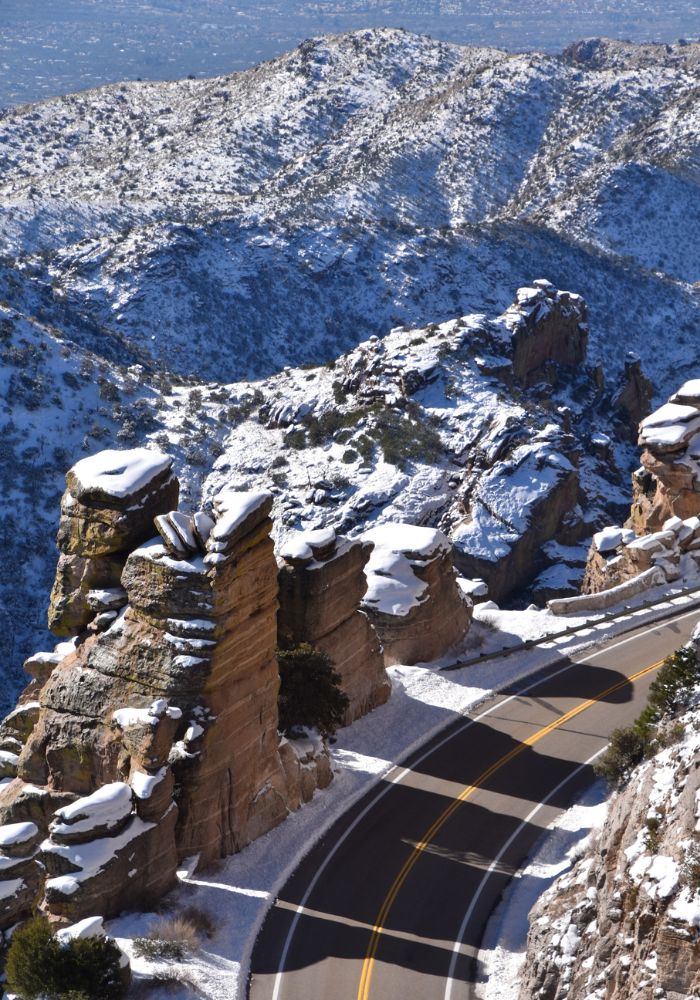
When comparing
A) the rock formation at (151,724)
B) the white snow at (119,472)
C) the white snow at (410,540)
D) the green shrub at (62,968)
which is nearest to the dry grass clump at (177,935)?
the rock formation at (151,724)

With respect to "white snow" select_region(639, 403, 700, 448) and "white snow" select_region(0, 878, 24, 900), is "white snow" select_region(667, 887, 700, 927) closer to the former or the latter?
"white snow" select_region(0, 878, 24, 900)

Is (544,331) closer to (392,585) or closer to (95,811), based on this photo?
(392,585)

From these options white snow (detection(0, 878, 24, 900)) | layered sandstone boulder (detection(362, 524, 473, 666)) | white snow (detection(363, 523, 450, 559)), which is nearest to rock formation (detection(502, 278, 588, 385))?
white snow (detection(363, 523, 450, 559))

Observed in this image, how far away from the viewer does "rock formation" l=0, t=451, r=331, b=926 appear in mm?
31531

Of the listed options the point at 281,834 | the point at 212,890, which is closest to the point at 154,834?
the point at 212,890

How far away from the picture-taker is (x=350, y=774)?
1559 inches

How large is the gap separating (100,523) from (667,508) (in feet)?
102

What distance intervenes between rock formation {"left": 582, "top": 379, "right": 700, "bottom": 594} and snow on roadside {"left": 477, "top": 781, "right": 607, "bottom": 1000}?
18.0m

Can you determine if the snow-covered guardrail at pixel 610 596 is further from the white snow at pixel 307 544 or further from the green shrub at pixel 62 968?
the green shrub at pixel 62 968

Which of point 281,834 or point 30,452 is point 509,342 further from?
point 281,834

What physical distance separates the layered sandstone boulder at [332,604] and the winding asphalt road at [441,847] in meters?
3.40

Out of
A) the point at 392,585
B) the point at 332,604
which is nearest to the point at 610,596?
the point at 392,585

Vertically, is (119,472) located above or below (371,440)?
below

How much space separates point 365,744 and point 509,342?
87.5 metres
